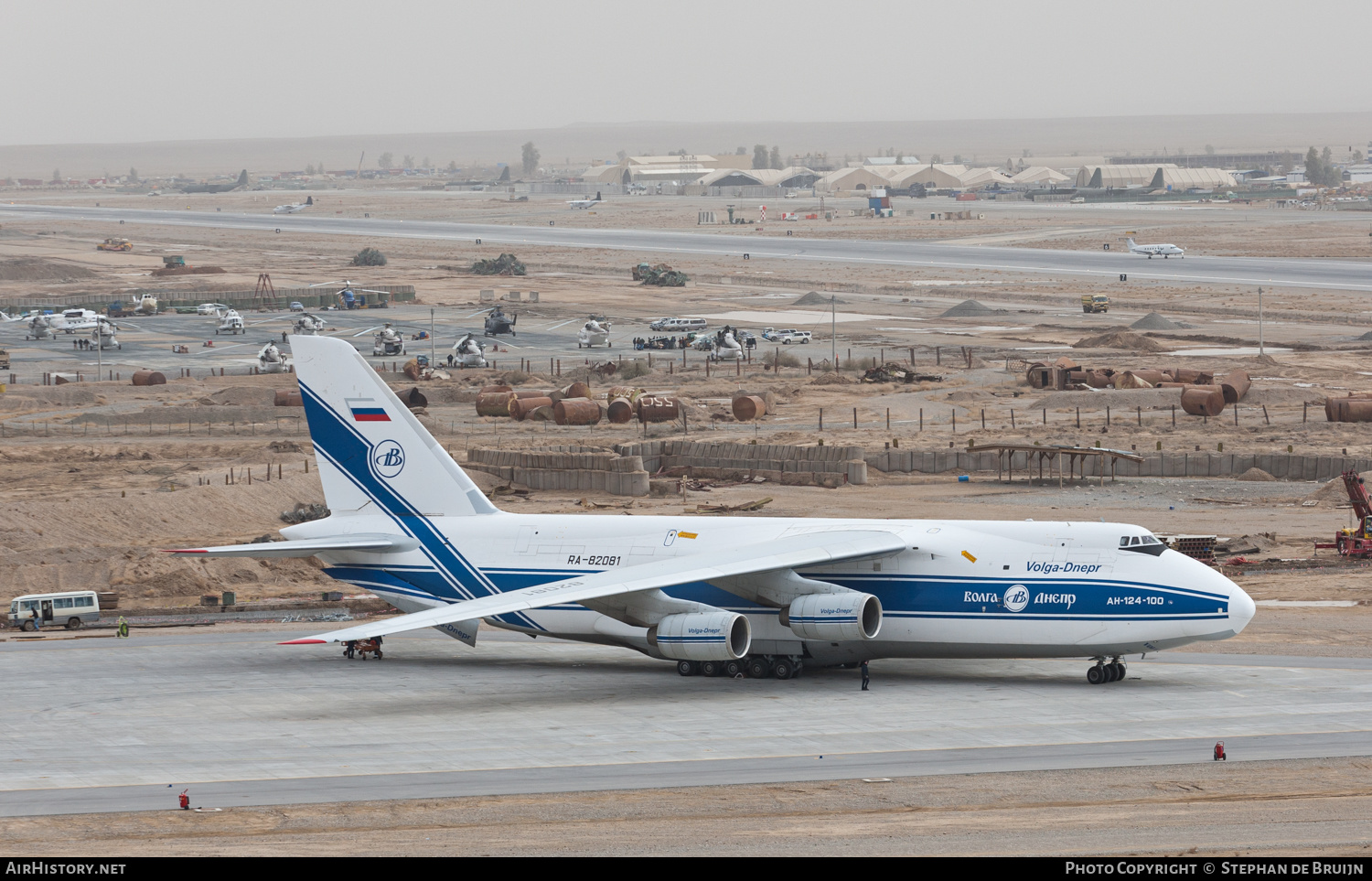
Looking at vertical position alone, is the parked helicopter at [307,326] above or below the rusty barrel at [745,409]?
above

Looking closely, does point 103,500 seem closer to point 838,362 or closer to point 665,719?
point 665,719

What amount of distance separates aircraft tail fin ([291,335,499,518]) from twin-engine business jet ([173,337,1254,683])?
7 centimetres

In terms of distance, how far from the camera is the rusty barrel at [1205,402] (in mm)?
81938

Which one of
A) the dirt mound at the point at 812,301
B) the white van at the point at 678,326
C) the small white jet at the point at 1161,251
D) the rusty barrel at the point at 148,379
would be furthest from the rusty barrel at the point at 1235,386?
the small white jet at the point at 1161,251

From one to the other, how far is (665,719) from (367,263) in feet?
540

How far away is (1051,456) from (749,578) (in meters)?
32.4

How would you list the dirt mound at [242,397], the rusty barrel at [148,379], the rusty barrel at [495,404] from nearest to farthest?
the rusty barrel at [495,404], the dirt mound at [242,397], the rusty barrel at [148,379]

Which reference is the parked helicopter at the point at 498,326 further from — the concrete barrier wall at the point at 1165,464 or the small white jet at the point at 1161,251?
the small white jet at the point at 1161,251

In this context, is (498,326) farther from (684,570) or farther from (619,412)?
(684,570)

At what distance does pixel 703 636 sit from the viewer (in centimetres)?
3909

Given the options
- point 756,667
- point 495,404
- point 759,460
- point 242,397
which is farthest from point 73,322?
point 756,667

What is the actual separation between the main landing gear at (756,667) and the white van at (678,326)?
277ft

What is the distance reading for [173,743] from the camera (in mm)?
34781

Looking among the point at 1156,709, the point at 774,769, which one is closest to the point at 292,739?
the point at 774,769
